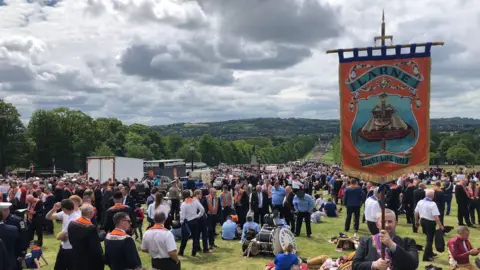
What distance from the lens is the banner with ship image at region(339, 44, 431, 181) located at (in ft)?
19.0

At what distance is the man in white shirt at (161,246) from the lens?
296 inches

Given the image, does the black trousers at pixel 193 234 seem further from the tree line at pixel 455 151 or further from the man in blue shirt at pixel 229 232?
the tree line at pixel 455 151

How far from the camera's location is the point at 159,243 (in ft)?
24.8

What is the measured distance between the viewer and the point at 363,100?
19.4 feet

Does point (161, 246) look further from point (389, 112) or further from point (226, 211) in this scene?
point (226, 211)

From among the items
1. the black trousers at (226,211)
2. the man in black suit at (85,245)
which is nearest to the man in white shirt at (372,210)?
the black trousers at (226,211)

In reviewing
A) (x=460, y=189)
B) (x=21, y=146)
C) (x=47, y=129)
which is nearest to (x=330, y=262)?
(x=460, y=189)

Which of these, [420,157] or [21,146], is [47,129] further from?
[420,157]

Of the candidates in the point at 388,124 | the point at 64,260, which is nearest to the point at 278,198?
the point at 64,260

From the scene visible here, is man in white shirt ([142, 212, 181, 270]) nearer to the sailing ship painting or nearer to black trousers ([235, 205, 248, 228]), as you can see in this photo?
the sailing ship painting

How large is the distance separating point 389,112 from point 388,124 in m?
0.14

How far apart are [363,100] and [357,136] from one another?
442mm

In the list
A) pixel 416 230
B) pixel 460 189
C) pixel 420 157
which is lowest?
pixel 416 230

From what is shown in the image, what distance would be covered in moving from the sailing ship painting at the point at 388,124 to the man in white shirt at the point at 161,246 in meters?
3.43
